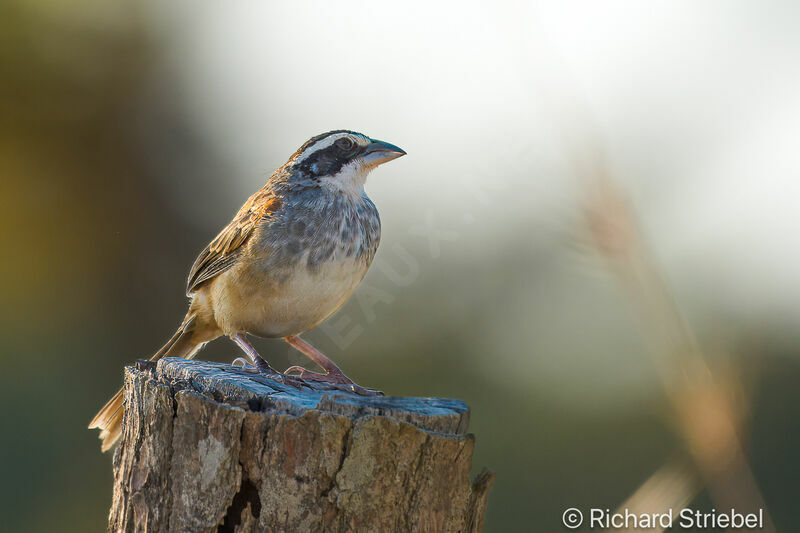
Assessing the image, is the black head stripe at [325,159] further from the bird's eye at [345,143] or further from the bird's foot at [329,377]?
the bird's foot at [329,377]

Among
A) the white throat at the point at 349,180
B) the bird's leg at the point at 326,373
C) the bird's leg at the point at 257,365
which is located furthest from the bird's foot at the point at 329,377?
the white throat at the point at 349,180

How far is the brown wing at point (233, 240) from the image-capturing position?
16.1 feet

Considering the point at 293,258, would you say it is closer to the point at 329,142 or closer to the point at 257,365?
the point at 257,365

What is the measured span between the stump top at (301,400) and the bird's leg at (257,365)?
136 mm

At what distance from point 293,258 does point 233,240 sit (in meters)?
0.56

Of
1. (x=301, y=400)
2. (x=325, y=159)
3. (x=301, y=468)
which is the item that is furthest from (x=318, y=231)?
(x=301, y=468)

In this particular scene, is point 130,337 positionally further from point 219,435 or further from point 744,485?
point 744,485

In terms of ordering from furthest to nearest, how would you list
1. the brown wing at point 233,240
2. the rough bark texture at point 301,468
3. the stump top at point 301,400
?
the brown wing at point 233,240, the stump top at point 301,400, the rough bark texture at point 301,468

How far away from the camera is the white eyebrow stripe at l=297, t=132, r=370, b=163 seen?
5258 millimetres

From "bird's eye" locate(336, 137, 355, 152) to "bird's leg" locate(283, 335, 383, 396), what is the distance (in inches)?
52.7

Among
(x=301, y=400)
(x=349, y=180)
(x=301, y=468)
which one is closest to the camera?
(x=301, y=468)

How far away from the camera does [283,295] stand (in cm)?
466

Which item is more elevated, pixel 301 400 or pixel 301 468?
pixel 301 400

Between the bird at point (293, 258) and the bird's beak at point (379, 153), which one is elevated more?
the bird's beak at point (379, 153)
